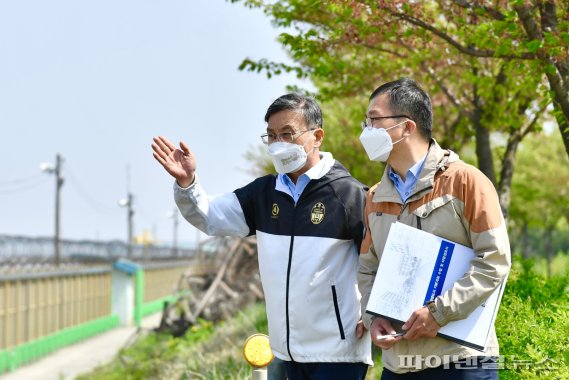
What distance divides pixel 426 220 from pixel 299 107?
1.05 meters

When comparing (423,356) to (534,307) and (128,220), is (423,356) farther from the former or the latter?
(128,220)

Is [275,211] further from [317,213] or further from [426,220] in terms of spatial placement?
[426,220]

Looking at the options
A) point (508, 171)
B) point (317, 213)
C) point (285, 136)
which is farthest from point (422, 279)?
point (508, 171)

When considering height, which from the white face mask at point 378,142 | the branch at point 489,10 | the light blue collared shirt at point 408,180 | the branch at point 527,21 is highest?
the branch at point 489,10

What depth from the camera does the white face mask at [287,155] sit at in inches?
160

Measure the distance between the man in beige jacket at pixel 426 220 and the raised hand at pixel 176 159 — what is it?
0.88m

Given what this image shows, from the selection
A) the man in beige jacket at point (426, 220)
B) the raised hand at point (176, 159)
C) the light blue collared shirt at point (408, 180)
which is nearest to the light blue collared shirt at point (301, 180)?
the raised hand at point (176, 159)

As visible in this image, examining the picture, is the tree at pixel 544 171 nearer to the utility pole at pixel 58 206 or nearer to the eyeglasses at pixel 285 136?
the utility pole at pixel 58 206

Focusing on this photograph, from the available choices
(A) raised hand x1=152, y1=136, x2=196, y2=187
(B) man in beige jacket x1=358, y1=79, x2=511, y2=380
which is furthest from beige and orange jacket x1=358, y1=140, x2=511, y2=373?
(A) raised hand x1=152, y1=136, x2=196, y2=187

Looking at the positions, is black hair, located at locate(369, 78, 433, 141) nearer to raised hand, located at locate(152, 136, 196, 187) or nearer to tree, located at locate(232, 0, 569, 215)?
raised hand, located at locate(152, 136, 196, 187)

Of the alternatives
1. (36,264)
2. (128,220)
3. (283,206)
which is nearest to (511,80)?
(283,206)

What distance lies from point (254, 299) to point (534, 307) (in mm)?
9726

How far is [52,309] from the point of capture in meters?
25.2

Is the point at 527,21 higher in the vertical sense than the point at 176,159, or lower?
higher
